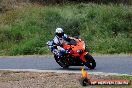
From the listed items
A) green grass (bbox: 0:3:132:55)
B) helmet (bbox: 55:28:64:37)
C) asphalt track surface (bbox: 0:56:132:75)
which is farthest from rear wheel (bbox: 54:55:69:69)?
green grass (bbox: 0:3:132:55)

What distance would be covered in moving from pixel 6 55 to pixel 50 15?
7.30m

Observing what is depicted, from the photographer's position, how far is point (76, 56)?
18.2 m

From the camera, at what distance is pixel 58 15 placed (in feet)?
112

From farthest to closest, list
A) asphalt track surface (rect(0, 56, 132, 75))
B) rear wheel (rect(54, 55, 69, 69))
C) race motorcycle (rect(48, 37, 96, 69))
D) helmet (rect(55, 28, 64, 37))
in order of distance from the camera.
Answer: rear wheel (rect(54, 55, 69, 69)), helmet (rect(55, 28, 64, 37)), race motorcycle (rect(48, 37, 96, 69)), asphalt track surface (rect(0, 56, 132, 75))

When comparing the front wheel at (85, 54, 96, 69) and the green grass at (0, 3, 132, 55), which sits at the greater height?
the front wheel at (85, 54, 96, 69)

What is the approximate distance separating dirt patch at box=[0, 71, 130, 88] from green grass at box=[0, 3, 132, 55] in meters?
10.2

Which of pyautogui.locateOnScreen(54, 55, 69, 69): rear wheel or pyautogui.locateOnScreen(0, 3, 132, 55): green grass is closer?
pyautogui.locateOnScreen(54, 55, 69, 69): rear wheel

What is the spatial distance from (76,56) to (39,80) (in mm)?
3291

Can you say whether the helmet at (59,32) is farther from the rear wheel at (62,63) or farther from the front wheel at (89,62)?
the front wheel at (89,62)

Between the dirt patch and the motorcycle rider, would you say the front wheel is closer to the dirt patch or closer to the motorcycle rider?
the motorcycle rider

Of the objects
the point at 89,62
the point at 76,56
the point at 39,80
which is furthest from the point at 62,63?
the point at 39,80

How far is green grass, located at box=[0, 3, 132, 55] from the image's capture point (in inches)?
1111

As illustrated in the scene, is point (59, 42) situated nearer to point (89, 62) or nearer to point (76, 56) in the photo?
point (76, 56)

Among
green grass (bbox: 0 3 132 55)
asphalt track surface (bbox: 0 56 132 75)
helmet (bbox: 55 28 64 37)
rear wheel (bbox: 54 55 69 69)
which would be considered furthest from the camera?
green grass (bbox: 0 3 132 55)
